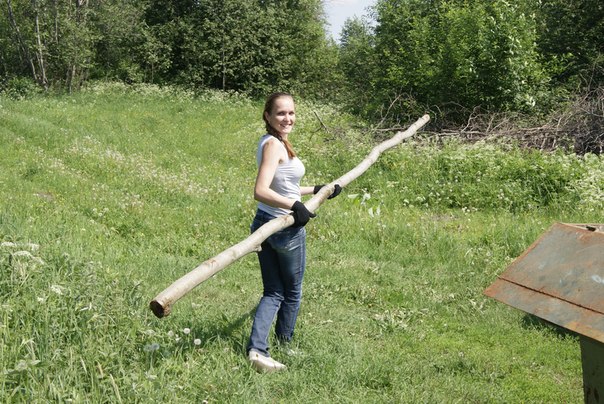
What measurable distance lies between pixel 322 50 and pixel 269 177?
27659 millimetres

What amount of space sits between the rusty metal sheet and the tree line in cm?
1294

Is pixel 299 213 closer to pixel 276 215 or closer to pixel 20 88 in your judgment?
pixel 276 215

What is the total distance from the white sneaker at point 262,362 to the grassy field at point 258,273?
6 cm

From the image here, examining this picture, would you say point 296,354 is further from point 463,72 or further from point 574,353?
point 463,72

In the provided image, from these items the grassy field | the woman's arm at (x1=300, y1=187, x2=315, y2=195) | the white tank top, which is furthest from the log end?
the woman's arm at (x1=300, y1=187, x2=315, y2=195)

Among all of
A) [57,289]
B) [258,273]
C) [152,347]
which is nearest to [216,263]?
[152,347]

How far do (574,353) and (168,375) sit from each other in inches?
132

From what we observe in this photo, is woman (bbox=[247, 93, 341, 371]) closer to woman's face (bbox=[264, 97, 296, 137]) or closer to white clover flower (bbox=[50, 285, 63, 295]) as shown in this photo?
woman's face (bbox=[264, 97, 296, 137])

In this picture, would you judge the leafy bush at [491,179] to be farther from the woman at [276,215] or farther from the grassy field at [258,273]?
the woman at [276,215]

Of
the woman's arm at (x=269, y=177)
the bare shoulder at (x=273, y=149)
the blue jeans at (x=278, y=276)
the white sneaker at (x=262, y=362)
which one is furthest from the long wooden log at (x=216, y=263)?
the white sneaker at (x=262, y=362)

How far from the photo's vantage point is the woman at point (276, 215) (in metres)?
4.12

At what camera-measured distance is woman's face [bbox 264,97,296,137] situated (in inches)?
167

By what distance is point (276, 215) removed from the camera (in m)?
4.27

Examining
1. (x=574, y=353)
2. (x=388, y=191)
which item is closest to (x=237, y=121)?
(x=388, y=191)
